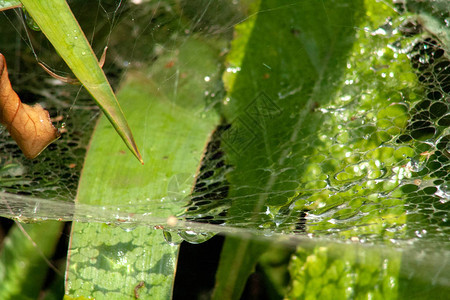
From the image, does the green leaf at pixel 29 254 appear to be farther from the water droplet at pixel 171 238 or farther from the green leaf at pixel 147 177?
the water droplet at pixel 171 238

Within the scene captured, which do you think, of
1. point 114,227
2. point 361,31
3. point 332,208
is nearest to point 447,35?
point 361,31

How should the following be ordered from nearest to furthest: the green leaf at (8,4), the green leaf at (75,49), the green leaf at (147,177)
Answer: the green leaf at (75,49)
the green leaf at (8,4)
the green leaf at (147,177)

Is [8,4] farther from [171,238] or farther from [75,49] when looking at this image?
[171,238]

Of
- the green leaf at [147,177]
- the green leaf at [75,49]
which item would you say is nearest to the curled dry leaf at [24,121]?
the green leaf at [147,177]

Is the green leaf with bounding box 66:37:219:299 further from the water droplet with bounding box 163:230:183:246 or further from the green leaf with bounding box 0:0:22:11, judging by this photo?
the green leaf with bounding box 0:0:22:11

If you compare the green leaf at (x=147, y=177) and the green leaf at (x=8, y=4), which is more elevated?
the green leaf at (x=8, y=4)

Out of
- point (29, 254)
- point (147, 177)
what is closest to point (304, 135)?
point (147, 177)
